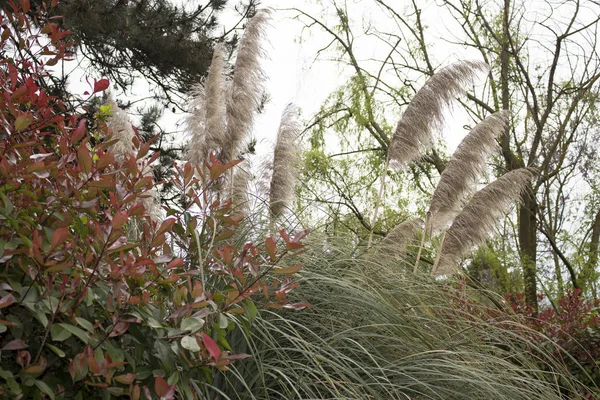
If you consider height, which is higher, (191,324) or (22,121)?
(22,121)

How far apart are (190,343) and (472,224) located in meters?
3.35

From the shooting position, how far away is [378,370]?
8.86 feet

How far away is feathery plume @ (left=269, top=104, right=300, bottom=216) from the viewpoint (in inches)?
192

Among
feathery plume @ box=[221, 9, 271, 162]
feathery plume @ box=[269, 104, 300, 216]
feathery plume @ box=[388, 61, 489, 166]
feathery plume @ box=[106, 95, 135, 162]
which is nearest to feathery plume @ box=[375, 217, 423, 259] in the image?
feathery plume @ box=[388, 61, 489, 166]

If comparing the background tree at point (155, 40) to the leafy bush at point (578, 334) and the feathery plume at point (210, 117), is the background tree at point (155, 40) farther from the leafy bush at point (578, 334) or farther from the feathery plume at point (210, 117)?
the leafy bush at point (578, 334)

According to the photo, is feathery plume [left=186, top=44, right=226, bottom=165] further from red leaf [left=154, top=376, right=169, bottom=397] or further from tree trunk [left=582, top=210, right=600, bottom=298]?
tree trunk [left=582, top=210, right=600, bottom=298]

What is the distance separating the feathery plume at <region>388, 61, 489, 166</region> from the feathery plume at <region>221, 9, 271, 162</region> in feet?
4.22

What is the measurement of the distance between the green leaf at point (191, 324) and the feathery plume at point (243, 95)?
3705mm

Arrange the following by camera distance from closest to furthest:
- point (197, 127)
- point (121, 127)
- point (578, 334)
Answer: point (578, 334) < point (197, 127) < point (121, 127)

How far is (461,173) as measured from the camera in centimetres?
475

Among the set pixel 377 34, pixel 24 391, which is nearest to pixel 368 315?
pixel 24 391

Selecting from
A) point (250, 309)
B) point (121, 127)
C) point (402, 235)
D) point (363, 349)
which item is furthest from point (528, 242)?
point (250, 309)

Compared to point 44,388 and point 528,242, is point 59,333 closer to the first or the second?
point 44,388

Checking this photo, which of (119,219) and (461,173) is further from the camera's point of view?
(461,173)
